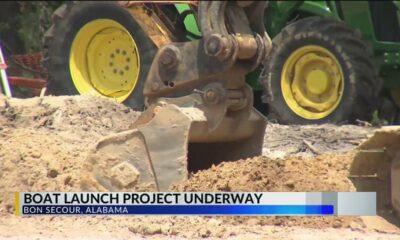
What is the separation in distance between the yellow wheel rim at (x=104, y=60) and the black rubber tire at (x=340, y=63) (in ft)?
7.56

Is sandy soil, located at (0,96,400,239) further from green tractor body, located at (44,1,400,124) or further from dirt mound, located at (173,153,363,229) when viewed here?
green tractor body, located at (44,1,400,124)

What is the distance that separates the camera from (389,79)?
1244 cm

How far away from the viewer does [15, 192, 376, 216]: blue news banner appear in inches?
285

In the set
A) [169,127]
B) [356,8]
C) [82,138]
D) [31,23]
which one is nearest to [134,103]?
[82,138]

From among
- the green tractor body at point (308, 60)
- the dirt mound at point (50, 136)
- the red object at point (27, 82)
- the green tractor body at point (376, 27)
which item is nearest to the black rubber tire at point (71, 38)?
the green tractor body at point (308, 60)

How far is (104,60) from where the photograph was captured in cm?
1121

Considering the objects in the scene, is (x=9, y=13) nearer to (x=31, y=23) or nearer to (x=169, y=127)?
(x=31, y=23)

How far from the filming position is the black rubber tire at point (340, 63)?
11812mm

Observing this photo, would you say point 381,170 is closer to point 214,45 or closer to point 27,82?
point 214,45

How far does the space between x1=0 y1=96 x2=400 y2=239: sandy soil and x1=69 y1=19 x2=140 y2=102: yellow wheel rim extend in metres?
0.85

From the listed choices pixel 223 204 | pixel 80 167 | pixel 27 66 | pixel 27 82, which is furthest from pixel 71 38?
pixel 223 204

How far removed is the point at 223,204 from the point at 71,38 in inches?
181

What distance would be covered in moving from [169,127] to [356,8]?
18.2 ft

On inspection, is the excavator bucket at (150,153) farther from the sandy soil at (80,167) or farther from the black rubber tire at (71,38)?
the black rubber tire at (71,38)
